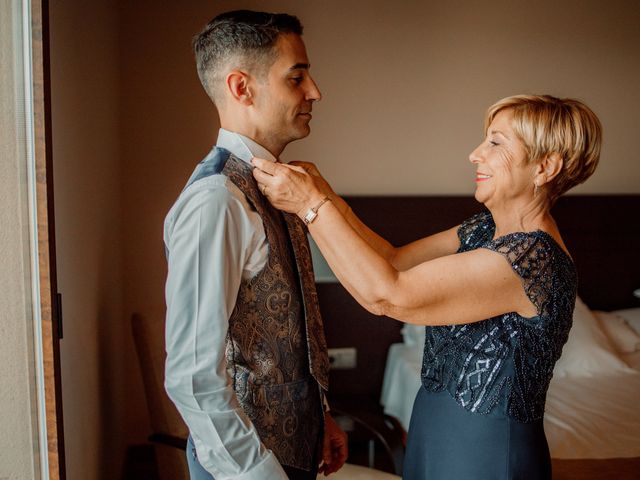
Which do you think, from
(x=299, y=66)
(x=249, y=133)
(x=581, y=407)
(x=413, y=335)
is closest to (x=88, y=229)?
(x=249, y=133)

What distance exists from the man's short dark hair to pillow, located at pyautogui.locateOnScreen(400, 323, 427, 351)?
1.84 metres

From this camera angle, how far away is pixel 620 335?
2.92 metres

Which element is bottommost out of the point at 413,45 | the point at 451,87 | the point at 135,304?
the point at 135,304

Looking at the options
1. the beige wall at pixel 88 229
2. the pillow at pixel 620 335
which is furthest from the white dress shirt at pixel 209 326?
the pillow at pixel 620 335

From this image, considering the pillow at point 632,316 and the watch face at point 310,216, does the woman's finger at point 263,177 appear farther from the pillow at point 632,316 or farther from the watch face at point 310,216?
the pillow at point 632,316

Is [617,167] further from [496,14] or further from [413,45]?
[413,45]

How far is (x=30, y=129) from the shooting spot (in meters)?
1.22

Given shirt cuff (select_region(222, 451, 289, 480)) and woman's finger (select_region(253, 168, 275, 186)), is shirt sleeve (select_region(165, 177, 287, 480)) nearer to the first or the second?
shirt cuff (select_region(222, 451, 289, 480))

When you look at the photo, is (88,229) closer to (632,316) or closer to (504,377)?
(504,377)

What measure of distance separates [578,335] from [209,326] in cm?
226

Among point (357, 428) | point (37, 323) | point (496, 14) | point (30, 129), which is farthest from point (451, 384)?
point (496, 14)

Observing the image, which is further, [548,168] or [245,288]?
[548,168]

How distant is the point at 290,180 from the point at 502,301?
20.0 inches

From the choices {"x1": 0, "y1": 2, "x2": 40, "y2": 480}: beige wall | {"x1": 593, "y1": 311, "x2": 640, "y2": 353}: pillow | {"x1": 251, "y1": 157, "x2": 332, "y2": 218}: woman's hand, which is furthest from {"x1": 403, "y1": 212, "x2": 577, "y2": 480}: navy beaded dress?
{"x1": 593, "y1": 311, "x2": 640, "y2": 353}: pillow
